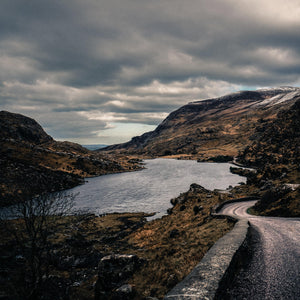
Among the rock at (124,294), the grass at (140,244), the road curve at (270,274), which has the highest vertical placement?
the road curve at (270,274)

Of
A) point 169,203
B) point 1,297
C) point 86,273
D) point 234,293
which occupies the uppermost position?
point 234,293

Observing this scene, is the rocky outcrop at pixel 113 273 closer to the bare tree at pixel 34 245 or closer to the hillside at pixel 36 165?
the bare tree at pixel 34 245

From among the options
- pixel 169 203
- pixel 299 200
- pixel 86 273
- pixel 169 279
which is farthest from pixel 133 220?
pixel 169 279

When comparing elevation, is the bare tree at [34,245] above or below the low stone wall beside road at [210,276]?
below

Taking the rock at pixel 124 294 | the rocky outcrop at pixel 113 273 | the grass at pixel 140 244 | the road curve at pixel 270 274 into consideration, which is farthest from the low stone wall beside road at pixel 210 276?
the rocky outcrop at pixel 113 273

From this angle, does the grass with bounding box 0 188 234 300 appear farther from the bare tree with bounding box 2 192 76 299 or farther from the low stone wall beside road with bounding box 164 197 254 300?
the low stone wall beside road with bounding box 164 197 254 300

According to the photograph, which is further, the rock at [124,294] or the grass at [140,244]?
the grass at [140,244]

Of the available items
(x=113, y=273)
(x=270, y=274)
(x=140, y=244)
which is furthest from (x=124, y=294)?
(x=140, y=244)

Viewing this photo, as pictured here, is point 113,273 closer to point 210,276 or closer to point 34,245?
point 34,245

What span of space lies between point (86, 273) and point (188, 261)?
1524cm

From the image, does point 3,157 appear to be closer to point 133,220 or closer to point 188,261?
point 133,220

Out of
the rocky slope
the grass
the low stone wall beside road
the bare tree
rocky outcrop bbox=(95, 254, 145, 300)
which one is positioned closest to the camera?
the low stone wall beside road

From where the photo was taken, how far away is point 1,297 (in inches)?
585

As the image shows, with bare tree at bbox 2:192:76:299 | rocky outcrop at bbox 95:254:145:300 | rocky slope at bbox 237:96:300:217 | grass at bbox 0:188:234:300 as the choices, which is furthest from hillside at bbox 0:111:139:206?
rocky slope at bbox 237:96:300:217
